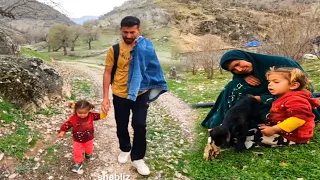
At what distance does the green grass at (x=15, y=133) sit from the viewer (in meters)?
4.76

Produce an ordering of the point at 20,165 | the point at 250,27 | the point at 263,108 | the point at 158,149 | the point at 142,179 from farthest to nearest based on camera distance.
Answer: the point at 250,27 < the point at 158,149 < the point at 263,108 < the point at 20,165 < the point at 142,179

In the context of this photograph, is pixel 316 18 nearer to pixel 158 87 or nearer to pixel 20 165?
pixel 158 87

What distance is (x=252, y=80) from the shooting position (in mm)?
5113

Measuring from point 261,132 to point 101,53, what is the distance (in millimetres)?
38921

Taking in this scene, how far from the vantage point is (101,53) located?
41.9 metres

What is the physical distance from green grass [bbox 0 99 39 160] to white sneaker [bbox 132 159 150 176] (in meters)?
1.83

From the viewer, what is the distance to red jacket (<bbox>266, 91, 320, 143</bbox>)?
431cm

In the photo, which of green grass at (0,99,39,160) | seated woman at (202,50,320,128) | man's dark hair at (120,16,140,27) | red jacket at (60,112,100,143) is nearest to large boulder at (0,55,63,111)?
green grass at (0,99,39,160)

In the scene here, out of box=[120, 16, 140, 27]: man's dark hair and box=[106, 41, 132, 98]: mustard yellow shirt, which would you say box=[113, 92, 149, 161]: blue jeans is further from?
box=[120, 16, 140, 27]: man's dark hair

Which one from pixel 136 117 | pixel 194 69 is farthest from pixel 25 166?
pixel 194 69

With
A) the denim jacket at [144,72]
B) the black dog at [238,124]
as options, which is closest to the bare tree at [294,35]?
the black dog at [238,124]

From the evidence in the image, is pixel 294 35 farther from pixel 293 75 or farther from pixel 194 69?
pixel 293 75

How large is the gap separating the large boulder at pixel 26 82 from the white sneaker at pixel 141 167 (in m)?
3.48

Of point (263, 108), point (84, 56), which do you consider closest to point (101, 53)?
point (84, 56)
